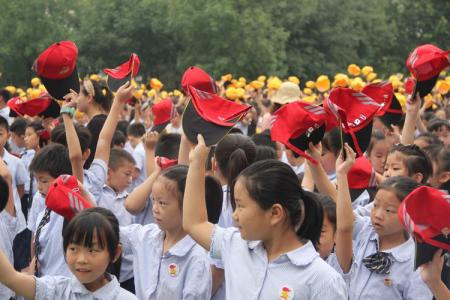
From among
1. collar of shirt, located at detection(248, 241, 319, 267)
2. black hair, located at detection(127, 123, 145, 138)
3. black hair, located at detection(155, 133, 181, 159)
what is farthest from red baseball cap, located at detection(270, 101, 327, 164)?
black hair, located at detection(127, 123, 145, 138)

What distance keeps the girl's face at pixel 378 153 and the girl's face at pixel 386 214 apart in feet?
9.21

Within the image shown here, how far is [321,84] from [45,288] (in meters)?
12.0

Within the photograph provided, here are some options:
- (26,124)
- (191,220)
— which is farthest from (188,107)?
(26,124)

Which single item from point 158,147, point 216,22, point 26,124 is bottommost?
point 216,22

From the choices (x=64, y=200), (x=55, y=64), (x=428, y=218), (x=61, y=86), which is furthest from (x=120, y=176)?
(x=428, y=218)

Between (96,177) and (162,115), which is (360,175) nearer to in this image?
(96,177)

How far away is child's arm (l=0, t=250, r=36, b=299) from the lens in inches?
143

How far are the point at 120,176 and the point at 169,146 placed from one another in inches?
25.4

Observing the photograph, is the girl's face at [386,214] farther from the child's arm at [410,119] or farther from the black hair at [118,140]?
the black hair at [118,140]

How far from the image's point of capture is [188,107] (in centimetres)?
384

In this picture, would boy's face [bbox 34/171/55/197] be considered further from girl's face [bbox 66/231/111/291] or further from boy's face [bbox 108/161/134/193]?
girl's face [bbox 66/231/111/291]

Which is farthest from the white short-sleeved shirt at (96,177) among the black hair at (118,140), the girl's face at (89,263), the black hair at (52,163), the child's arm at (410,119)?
the black hair at (118,140)

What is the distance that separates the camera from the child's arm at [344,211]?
3973 millimetres

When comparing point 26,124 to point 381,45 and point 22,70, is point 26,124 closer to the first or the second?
point 22,70
